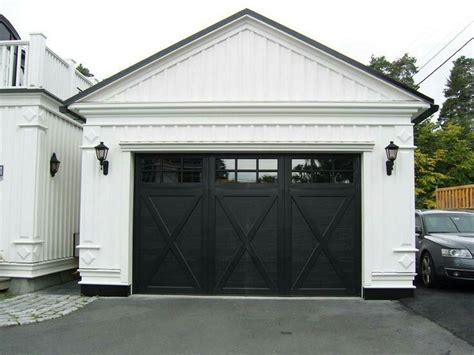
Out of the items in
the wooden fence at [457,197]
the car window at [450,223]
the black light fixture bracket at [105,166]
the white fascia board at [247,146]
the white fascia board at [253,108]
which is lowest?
the car window at [450,223]

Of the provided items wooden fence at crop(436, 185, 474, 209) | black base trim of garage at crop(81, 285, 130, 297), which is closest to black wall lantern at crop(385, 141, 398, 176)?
black base trim of garage at crop(81, 285, 130, 297)

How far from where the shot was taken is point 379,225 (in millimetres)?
8008

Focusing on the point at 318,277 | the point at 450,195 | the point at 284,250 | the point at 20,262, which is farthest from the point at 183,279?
the point at 450,195

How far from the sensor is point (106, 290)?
8.20 m

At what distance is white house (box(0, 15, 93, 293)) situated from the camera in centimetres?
867

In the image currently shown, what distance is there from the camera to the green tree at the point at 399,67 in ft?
116

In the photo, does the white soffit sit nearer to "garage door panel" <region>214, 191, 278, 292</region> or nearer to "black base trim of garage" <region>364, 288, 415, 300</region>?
"garage door panel" <region>214, 191, 278, 292</region>

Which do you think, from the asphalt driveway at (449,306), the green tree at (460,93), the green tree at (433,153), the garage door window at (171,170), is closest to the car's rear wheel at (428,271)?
the asphalt driveway at (449,306)

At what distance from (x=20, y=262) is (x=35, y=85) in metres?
3.32

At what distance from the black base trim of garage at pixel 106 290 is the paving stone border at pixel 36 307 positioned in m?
0.16

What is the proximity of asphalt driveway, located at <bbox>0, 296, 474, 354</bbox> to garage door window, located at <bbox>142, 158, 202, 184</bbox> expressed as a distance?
2144 mm

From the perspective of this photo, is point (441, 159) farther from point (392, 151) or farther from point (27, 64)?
point (27, 64)

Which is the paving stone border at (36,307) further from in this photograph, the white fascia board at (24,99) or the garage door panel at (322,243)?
the garage door panel at (322,243)

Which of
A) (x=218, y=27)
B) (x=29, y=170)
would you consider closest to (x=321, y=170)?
(x=218, y=27)
